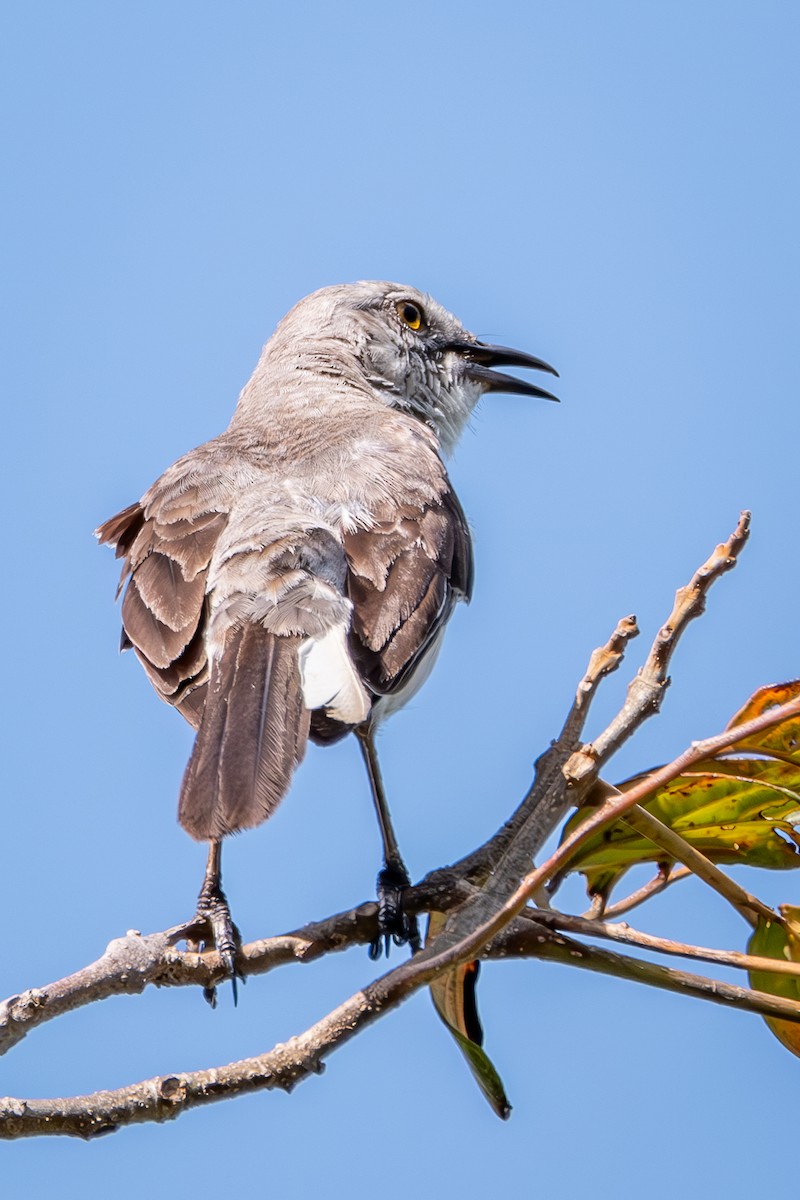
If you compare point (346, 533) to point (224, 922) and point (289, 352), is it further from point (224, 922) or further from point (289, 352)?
point (289, 352)

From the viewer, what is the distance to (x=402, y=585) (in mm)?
4895

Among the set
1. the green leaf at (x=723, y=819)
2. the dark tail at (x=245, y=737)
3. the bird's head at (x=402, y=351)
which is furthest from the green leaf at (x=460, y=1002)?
the bird's head at (x=402, y=351)

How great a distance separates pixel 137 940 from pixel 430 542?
226 cm

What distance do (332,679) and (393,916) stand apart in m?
0.70

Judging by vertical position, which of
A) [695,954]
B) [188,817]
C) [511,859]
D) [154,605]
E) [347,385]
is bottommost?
[695,954]

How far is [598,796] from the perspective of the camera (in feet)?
11.0

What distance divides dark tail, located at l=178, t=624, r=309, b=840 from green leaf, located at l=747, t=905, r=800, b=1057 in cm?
120

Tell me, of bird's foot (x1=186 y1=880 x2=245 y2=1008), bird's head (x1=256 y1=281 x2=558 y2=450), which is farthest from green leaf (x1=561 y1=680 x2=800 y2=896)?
bird's head (x1=256 y1=281 x2=558 y2=450)

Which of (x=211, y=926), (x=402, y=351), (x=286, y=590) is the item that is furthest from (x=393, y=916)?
(x=402, y=351)

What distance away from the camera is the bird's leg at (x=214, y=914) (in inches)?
175

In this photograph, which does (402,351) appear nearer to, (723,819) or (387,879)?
(387,879)

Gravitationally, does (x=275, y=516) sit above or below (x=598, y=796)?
above

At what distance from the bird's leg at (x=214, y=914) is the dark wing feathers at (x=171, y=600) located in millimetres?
526

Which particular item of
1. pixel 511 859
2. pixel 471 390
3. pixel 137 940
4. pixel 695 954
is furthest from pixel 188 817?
pixel 471 390
